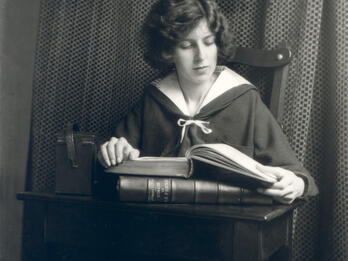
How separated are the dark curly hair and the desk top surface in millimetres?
484

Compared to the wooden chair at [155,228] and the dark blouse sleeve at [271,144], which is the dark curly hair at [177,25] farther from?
the wooden chair at [155,228]

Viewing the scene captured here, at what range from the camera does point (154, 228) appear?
822 millimetres

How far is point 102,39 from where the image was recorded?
4.78ft

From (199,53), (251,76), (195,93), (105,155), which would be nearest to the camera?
(105,155)

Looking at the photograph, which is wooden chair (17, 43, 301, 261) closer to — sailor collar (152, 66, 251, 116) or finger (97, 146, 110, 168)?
finger (97, 146, 110, 168)

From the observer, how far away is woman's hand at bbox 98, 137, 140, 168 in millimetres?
942

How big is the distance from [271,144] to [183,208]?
0.41m

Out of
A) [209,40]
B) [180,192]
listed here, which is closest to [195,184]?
[180,192]

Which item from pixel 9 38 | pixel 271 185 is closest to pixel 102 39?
pixel 9 38

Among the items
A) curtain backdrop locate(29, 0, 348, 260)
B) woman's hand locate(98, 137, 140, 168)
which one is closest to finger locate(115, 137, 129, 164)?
woman's hand locate(98, 137, 140, 168)

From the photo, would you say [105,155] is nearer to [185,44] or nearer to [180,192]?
[180,192]

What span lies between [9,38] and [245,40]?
2.67ft

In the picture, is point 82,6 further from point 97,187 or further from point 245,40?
point 97,187

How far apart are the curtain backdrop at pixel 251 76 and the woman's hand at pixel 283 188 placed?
335 millimetres
